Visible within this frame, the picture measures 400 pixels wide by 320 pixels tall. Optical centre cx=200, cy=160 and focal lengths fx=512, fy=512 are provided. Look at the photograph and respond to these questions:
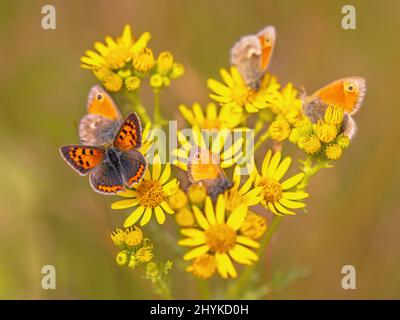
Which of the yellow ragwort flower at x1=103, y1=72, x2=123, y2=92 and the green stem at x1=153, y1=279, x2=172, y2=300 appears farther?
the yellow ragwort flower at x1=103, y1=72, x2=123, y2=92

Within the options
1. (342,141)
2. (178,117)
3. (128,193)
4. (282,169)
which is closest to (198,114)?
(178,117)

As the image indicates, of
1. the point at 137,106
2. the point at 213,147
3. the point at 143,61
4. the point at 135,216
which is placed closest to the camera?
the point at 135,216

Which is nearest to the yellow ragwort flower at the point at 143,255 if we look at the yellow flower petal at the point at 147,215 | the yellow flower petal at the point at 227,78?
the yellow flower petal at the point at 147,215

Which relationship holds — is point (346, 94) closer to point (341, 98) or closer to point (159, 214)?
point (341, 98)

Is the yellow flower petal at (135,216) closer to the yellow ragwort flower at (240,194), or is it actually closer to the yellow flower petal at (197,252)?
the yellow flower petal at (197,252)

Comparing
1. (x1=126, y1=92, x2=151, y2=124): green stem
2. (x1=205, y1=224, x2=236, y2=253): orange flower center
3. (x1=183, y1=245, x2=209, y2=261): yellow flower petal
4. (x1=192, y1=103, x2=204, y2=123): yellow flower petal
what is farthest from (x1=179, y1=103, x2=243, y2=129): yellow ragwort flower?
(x1=183, y1=245, x2=209, y2=261): yellow flower petal

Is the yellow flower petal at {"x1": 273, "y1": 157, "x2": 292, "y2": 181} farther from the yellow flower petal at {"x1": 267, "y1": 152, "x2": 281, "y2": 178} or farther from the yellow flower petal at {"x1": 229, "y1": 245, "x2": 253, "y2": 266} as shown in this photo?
the yellow flower petal at {"x1": 229, "y1": 245, "x2": 253, "y2": 266}

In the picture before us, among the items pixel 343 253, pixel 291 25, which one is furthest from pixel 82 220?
pixel 291 25

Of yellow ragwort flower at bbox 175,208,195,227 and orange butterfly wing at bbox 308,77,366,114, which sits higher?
orange butterfly wing at bbox 308,77,366,114
